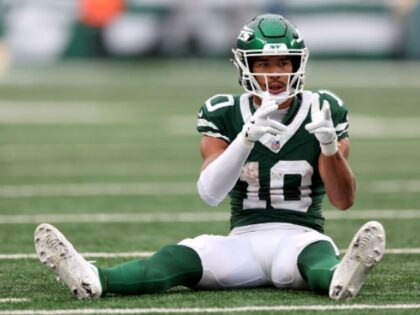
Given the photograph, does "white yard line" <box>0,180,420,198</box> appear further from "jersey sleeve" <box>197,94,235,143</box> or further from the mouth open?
the mouth open

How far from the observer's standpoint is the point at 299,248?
511 centimetres

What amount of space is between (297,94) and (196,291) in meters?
0.92

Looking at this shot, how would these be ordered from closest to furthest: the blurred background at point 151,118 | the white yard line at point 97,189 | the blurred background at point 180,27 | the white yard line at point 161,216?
the blurred background at point 151,118
the white yard line at point 161,216
the white yard line at point 97,189
the blurred background at point 180,27

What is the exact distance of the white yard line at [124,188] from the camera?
29.9 feet

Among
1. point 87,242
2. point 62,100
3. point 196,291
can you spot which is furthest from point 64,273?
point 62,100

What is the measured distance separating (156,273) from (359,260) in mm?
844

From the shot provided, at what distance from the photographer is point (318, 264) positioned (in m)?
4.94

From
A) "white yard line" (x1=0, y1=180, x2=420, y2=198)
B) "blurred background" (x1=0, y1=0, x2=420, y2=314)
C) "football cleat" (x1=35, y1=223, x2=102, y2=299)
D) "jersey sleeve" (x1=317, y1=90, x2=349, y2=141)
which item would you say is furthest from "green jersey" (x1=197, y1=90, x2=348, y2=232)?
"white yard line" (x1=0, y1=180, x2=420, y2=198)

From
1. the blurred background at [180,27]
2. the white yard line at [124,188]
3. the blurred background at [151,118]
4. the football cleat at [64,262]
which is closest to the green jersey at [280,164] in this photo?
the blurred background at [151,118]

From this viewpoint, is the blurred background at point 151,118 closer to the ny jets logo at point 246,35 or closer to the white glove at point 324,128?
Answer: the white glove at point 324,128

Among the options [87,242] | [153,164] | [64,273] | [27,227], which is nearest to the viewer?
[64,273]

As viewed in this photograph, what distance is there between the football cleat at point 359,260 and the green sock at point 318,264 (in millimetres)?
83

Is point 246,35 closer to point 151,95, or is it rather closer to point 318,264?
point 318,264

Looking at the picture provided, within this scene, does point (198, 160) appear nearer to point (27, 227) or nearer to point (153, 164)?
point (153, 164)
